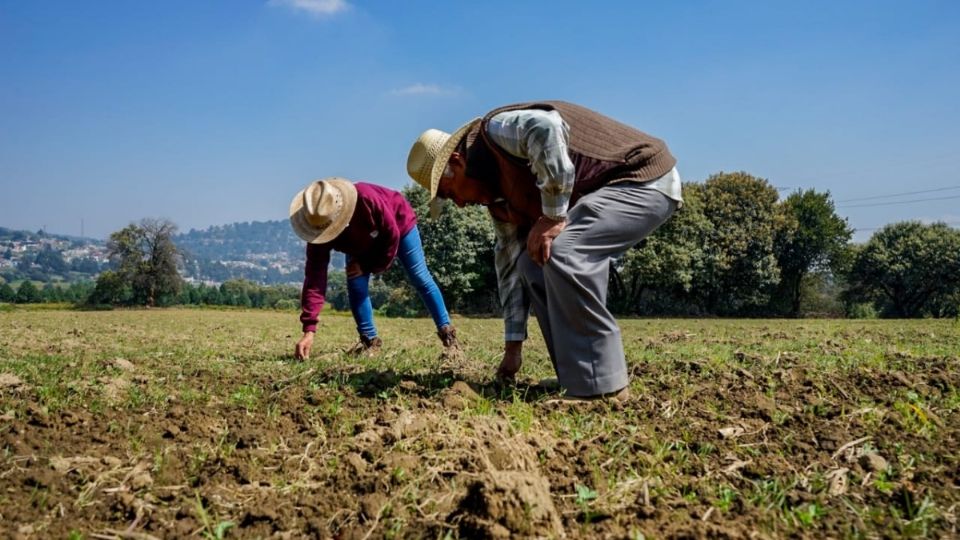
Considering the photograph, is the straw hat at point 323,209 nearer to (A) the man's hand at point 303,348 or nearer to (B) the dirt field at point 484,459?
(A) the man's hand at point 303,348

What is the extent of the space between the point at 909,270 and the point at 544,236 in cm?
5410

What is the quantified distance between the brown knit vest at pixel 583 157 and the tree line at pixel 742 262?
38.2m

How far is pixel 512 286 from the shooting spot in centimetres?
474

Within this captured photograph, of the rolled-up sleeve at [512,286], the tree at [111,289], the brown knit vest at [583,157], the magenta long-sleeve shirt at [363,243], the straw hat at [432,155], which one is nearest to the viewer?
the brown knit vest at [583,157]

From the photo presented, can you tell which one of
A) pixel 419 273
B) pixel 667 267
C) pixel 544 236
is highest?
pixel 667 267

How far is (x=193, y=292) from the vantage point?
66062mm

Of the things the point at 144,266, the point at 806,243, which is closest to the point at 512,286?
the point at 806,243

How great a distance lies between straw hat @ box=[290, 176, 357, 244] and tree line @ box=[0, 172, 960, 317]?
36.0 metres

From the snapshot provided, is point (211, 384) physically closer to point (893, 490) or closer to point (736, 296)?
point (893, 490)

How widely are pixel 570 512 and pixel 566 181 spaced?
6.01 ft

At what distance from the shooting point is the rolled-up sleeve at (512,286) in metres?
4.61

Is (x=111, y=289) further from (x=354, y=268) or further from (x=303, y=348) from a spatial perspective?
(x=303, y=348)

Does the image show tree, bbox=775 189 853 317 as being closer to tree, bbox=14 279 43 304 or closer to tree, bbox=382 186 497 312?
tree, bbox=382 186 497 312

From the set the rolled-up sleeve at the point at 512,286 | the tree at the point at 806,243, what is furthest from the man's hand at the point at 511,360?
the tree at the point at 806,243
